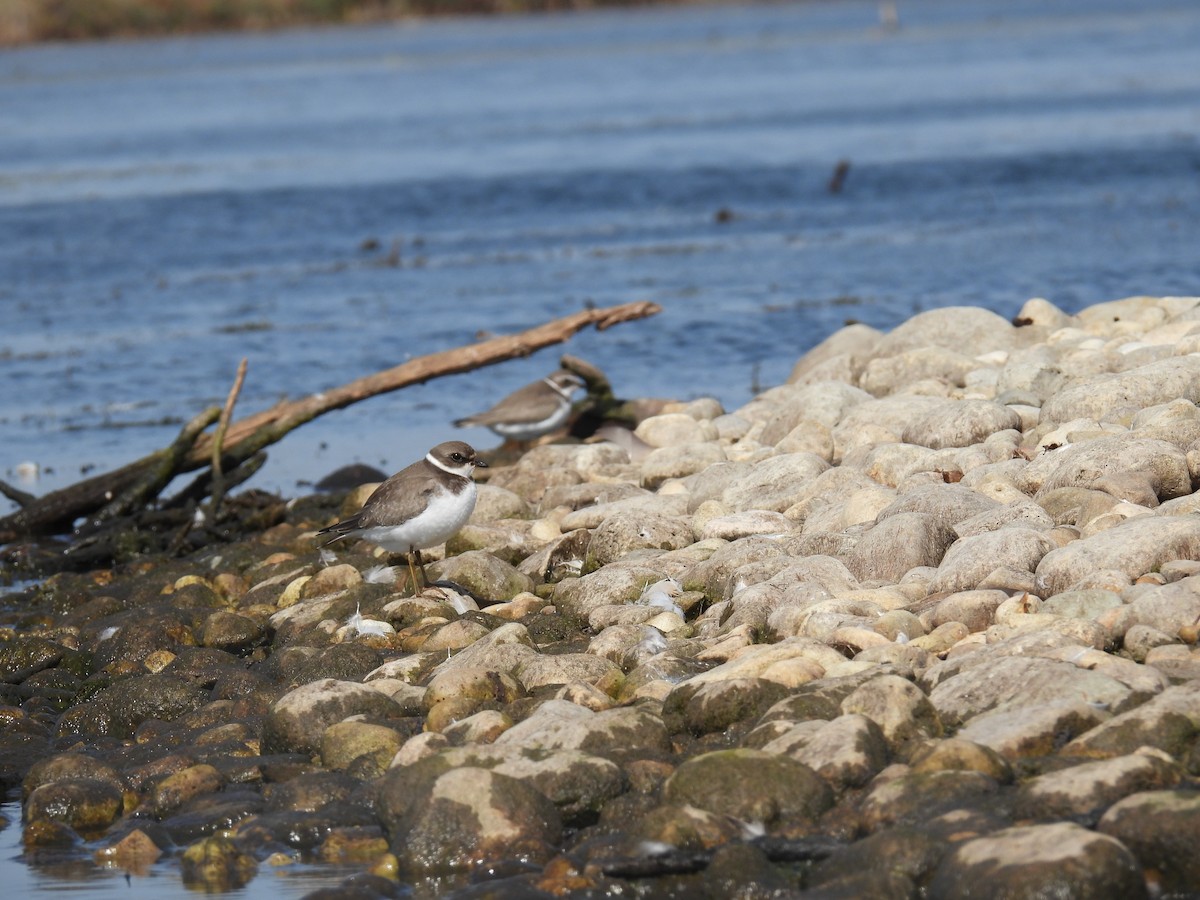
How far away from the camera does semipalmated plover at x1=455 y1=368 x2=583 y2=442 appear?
11961mm

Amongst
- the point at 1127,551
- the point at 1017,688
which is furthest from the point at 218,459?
the point at 1017,688

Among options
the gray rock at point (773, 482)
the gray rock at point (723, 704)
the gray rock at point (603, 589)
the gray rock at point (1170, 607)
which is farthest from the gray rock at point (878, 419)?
the gray rock at point (723, 704)

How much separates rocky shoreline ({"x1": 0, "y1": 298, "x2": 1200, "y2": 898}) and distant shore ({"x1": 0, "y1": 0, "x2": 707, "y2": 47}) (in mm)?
69656

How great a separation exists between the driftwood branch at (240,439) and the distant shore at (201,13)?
2667 inches

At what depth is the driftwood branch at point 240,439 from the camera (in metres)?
11.6

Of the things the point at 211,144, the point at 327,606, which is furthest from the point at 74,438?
the point at 211,144

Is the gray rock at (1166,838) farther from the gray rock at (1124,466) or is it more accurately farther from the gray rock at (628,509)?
the gray rock at (628,509)

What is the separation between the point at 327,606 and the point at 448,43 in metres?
66.1

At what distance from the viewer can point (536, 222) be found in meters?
25.5

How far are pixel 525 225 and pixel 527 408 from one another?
13730mm

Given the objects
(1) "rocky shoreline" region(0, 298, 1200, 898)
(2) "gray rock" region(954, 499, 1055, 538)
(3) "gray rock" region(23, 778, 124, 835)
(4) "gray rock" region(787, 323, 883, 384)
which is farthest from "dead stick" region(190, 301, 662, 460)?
(3) "gray rock" region(23, 778, 124, 835)

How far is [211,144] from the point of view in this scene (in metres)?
37.6

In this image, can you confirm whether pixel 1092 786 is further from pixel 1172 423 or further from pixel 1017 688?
pixel 1172 423

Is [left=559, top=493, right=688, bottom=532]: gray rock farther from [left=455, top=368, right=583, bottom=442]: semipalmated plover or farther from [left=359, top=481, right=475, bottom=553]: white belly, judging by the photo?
[left=455, top=368, right=583, bottom=442]: semipalmated plover
